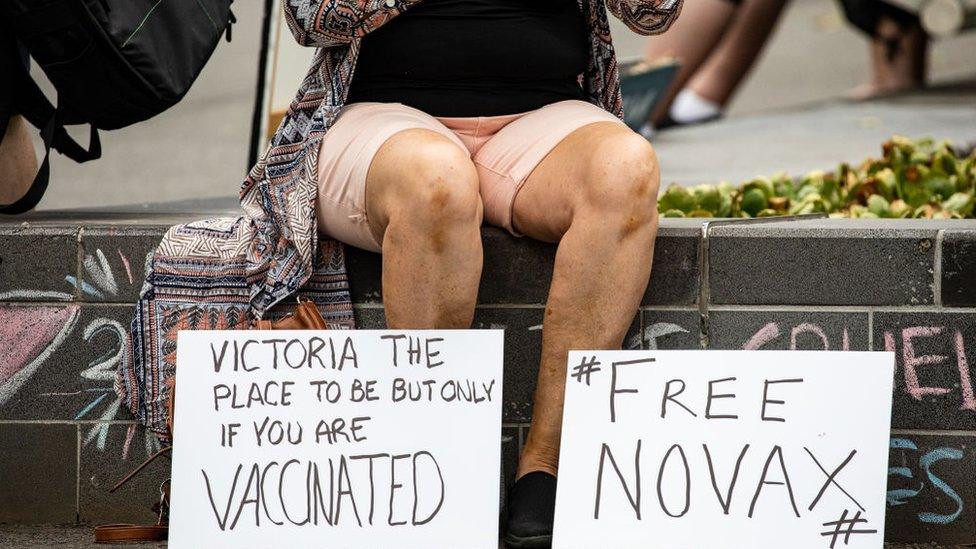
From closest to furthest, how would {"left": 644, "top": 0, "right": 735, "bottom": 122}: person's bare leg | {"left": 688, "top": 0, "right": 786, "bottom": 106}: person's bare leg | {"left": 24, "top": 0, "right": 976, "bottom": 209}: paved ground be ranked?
{"left": 24, "top": 0, "right": 976, "bottom": 209}: paved ground, {"left": 644, "top": 0, "right": 735, "bottom": 122}: person's bare leg, {"left": 688, "top": 0, "right": 786, "bottom": 106}: person's bare leg

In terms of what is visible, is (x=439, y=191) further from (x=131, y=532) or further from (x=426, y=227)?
(x=131, y=532)

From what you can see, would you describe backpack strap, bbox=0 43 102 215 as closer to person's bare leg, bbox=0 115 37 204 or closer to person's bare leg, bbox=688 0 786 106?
person's bare leg, bbox=0 115 37 204

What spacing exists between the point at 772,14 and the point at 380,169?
4230 mm

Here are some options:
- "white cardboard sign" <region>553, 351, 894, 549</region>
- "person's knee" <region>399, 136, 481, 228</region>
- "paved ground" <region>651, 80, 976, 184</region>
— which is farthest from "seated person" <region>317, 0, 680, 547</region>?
"paved ground" <region>651, 80, 976, 184</region>

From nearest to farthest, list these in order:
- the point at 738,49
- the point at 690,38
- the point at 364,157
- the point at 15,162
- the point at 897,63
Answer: the point at 364,157 → the point at 15,162 → the point at 690,38 → the point at 738,49 → the point at 897,63

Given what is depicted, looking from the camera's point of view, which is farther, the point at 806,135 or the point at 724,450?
the point at 806,135

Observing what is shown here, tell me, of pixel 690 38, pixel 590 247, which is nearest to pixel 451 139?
pixel 590 247

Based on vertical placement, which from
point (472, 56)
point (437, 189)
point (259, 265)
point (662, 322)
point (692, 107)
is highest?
point (692, 107)

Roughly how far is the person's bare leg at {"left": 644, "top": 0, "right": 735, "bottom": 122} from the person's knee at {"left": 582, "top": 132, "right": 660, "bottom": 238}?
349cm

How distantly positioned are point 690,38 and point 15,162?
12.2ft

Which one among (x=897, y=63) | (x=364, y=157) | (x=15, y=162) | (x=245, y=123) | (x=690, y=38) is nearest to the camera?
(x=364, y=157)

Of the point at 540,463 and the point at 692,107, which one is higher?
the point at 692,107

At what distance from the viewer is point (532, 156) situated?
279 centimetres

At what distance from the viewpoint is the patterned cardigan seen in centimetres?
285
